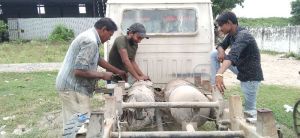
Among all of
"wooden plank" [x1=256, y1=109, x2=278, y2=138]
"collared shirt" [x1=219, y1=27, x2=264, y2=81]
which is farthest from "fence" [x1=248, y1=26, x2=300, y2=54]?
"wooden plank" [x1=256, y1=109, x2=278, y2=138]

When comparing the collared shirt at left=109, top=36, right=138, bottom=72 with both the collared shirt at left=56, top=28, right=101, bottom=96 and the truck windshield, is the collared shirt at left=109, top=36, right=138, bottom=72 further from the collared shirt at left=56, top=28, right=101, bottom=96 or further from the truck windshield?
the collared shirt at left=56, top=28, right=101, bottom=96

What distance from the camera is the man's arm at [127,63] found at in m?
6.32

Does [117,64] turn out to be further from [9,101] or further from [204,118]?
[9,101]

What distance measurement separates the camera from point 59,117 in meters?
8.02

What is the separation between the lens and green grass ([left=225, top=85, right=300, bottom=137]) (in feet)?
24.6

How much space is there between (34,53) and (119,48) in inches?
643

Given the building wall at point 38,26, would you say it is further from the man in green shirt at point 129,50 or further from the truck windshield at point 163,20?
the man in green shirt at point 129,50

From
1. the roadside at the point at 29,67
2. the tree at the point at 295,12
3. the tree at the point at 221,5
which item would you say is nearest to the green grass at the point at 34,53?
the roadside at the point at 29,67

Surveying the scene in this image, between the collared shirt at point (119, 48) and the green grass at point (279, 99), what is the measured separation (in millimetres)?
2567

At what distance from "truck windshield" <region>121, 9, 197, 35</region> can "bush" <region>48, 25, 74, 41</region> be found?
20285mm

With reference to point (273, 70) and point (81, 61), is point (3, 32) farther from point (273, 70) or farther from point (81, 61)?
point (81, 61)

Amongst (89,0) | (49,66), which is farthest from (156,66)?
(89,0)

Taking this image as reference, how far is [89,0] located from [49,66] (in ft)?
54.2

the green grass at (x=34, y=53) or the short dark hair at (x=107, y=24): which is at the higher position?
the short dark hair at (x=107, y=24)
